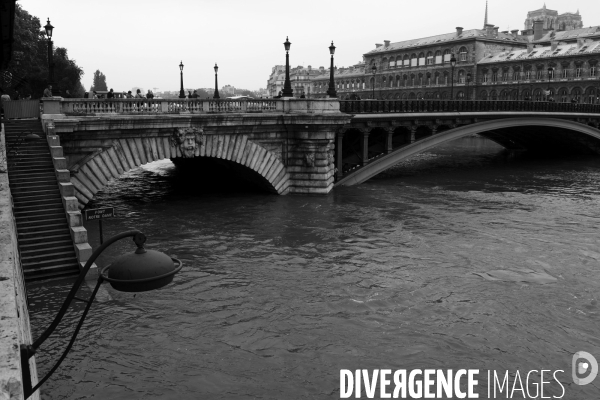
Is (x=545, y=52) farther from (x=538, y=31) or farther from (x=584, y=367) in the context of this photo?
(x=584, y=367)

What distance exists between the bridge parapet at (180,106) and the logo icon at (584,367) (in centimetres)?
1963

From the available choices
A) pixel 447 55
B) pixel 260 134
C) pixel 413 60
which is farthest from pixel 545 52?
pixel 260 134

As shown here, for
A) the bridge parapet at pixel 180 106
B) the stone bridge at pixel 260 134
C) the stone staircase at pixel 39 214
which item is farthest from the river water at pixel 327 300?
the bridge parapet at pixel 180 106

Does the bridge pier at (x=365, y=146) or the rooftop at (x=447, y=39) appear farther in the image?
the rooftop at (x=447, y=39)

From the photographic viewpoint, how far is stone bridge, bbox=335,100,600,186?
115 ft

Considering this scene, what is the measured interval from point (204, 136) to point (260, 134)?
3.33 meters

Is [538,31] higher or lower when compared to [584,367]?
higher

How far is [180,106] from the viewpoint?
90.3 ft

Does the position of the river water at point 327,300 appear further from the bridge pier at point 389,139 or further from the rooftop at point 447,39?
the rooftop at point 447,39

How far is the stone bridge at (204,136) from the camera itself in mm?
24359

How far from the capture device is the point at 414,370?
12945 mm

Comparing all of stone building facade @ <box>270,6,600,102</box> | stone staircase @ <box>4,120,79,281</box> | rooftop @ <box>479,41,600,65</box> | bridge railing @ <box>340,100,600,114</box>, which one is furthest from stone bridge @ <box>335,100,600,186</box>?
rooftop @ <box>479,41,600,65</box>

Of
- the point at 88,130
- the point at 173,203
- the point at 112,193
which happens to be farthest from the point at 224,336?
the point at 112,193

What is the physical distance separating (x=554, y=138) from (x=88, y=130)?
50.7 m
